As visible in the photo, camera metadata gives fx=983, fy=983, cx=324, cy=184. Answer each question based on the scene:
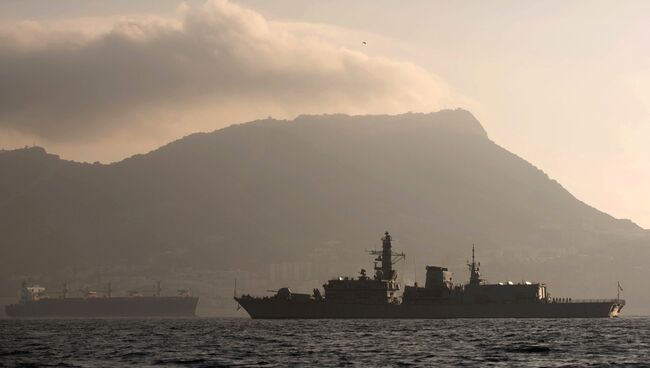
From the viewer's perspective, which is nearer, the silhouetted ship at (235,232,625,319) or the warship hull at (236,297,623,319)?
the warship hull at (236,297,623,319)

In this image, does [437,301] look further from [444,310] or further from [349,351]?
[349,351]

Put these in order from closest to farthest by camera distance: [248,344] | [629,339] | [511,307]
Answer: [248,344] → [629,339] → [511,307]

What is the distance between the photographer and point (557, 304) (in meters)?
157

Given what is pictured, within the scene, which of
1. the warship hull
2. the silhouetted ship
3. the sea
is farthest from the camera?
the silhouetted ship

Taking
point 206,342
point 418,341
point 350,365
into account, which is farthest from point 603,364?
point 206,342

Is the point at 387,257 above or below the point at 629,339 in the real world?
above

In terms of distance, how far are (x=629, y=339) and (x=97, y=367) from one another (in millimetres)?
53054

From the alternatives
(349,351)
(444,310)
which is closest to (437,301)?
(444,310)

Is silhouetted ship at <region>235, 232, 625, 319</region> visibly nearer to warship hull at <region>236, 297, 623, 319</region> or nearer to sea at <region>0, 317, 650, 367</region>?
warship hull at <region>236, 297, 623, 319</region>

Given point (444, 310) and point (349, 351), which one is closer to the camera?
point (349, 351)

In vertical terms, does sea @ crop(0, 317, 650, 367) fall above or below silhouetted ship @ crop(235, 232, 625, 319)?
below

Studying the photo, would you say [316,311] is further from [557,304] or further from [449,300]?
[557,304]

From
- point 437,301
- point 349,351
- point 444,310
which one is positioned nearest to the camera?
point 349,351

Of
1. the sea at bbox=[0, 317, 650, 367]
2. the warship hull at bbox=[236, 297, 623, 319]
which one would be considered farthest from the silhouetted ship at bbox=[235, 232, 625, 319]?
the sea at bbox=[0, 317, 650, 367]
